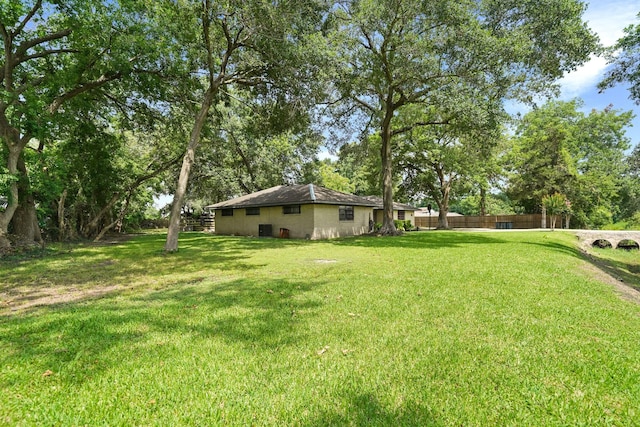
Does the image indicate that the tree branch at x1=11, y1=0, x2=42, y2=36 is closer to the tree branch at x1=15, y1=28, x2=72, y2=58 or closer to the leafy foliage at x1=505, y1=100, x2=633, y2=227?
the tree branch at x1=15, y1=28, x2=72, y2=58

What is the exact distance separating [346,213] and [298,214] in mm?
3707

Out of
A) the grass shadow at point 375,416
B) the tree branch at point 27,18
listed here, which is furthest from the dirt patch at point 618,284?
the tree branch at point 27,18

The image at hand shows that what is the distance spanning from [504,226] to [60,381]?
40.8 metres

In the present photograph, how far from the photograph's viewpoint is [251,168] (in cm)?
2798

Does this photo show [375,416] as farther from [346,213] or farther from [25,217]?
[346,213]

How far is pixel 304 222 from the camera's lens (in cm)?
1888

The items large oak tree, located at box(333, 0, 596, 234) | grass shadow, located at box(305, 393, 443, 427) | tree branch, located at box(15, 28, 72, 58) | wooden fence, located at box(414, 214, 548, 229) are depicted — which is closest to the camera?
grass shadow, located at box(305, 393, 443, 427)

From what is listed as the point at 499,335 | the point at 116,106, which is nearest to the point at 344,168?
the point at 116,106

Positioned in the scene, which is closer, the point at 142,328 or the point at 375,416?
the point at 375,416

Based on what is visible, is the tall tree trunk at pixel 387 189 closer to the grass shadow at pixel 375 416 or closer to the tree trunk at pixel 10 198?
the grass shadow at pixel 375 416

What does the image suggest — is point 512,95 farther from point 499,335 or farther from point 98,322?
point 98,322

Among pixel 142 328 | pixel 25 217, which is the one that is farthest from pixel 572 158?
pixel 25 217

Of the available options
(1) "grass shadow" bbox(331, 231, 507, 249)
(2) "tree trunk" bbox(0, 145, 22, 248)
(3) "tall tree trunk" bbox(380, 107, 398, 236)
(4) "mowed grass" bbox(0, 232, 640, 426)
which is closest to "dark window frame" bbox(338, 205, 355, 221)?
(3) "tall tree trunk" bbox(380, 107, 398, 236)

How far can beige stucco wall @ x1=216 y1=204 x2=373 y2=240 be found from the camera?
18625 mm
